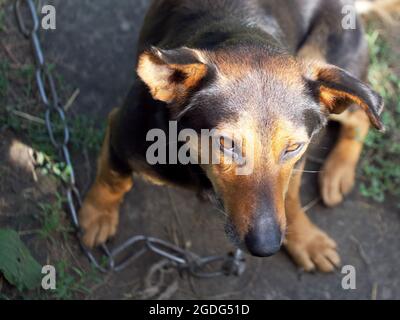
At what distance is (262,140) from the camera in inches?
111

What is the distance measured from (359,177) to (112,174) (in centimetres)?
190

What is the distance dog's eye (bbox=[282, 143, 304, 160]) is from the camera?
2923 mm

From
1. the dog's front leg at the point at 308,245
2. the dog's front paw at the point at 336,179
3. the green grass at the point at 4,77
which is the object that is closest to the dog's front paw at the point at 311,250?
the dog's front leg at the point at 308,245

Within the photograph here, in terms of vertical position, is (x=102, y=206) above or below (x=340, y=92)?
below

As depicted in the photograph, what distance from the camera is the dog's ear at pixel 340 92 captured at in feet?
9.27

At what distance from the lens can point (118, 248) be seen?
4086mm

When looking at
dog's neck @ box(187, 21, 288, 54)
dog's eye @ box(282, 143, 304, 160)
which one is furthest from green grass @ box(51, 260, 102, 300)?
dog's eye @ box(282, 143, 304, 160)

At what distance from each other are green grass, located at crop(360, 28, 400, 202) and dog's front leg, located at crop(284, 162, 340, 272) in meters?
0.55

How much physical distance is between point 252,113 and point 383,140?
2.34 metres

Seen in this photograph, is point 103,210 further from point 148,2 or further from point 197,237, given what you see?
point 148,2

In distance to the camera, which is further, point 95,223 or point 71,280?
point 95,223

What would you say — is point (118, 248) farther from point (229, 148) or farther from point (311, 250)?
point (229, 148)

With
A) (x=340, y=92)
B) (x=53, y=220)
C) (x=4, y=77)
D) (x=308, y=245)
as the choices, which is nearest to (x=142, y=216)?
(x=53, y=220)

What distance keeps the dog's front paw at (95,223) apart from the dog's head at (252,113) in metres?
1.32
